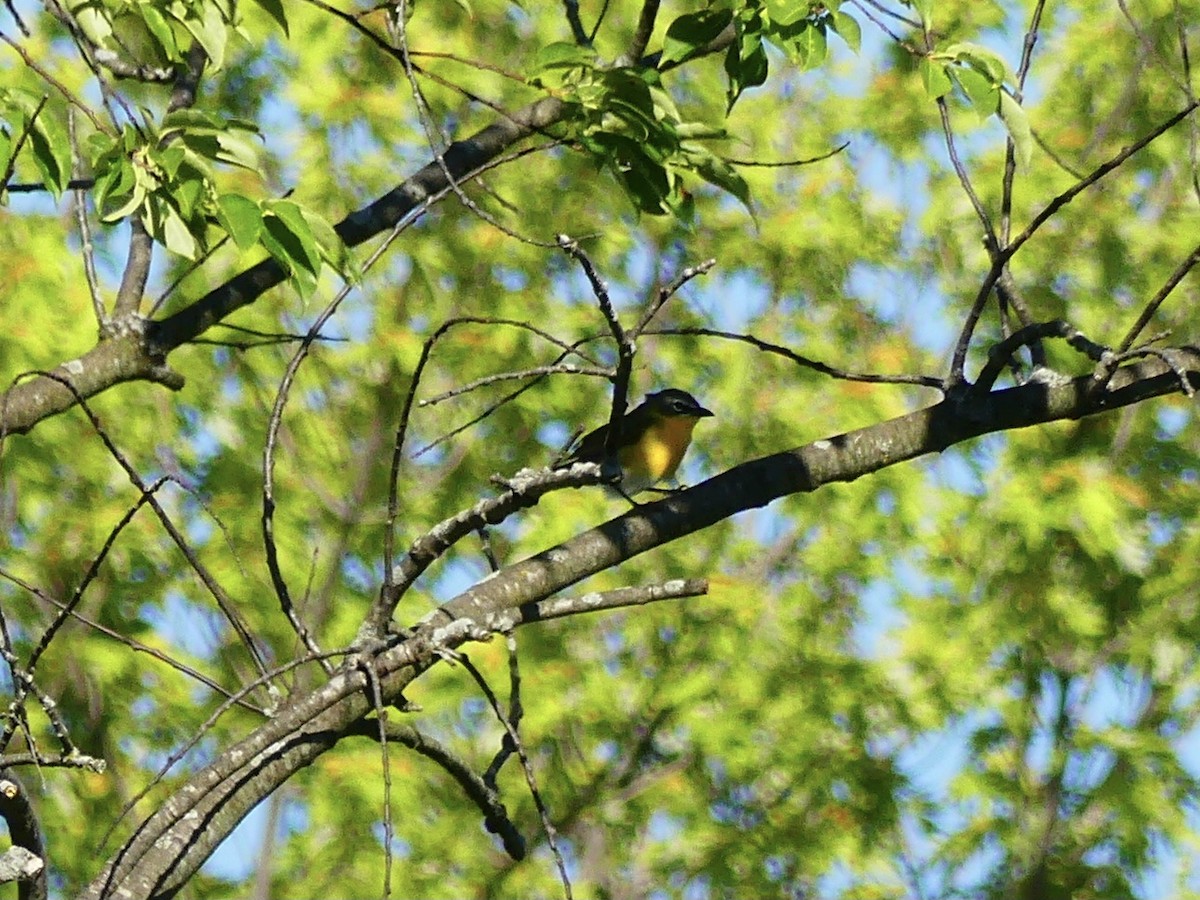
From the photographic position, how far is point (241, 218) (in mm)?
3002

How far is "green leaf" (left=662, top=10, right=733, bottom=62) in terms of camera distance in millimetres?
3756

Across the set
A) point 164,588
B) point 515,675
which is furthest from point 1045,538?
point 515,675

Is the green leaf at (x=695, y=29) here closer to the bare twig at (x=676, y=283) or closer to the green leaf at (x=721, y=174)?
the green leaf at (x=721, y=174)

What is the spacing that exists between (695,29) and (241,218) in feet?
4.23

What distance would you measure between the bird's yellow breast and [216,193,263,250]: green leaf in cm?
396

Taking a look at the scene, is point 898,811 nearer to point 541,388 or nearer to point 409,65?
point 541,388

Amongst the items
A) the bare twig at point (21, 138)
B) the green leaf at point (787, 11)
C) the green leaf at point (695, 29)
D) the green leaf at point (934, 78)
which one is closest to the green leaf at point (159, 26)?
the bare twig at point (21, 138)

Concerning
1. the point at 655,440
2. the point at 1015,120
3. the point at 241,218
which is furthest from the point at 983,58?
the point at 655,440

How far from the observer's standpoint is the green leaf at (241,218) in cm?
299

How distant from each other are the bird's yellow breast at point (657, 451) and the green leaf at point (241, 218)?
3.96 meters

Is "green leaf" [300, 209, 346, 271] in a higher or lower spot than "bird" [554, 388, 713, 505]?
lower

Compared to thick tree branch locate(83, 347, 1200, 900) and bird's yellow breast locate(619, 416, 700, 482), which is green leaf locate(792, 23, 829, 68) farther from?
bird's yellow breast locate(619, 416, 700, 482)

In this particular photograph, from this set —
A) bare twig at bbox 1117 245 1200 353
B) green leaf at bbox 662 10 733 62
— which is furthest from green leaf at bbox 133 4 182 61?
bare twig at bbox 1117 245 1200 353

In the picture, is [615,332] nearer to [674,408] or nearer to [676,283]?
[676,283]
